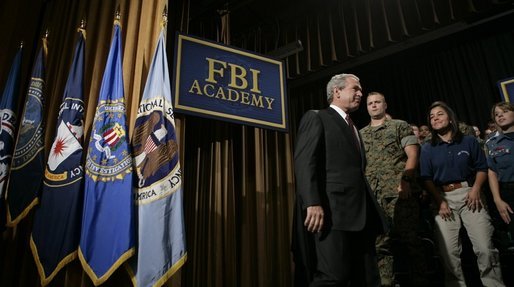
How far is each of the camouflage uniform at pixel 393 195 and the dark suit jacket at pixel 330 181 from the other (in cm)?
78

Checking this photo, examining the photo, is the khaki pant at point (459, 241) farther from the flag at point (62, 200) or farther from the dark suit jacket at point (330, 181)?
the flag at point (62, 200)

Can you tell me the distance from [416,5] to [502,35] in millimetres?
1957

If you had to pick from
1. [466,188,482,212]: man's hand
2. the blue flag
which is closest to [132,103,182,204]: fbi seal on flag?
the blue flag

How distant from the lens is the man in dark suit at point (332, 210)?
5.02 feet

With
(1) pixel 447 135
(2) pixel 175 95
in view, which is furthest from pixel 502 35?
(2) pixel 175 95

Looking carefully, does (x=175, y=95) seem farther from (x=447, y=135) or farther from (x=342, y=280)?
(x=447, y=135)

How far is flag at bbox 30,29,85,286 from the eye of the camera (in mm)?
1867

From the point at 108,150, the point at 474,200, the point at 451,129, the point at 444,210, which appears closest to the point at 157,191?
the point at 108,150

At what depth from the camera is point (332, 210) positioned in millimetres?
1598

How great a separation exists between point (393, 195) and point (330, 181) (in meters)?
1.01

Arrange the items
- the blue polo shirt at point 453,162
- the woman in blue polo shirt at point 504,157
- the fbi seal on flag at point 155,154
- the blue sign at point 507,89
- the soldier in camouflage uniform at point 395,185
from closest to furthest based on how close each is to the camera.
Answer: the fbi seal on flag at point 155,154 < the soldier in camouflage uniform at point 395,185 < the blue polo shirt at point 453,162 < the woman in blue polo shirt at point 504,157 < the blue sign at point 507,89

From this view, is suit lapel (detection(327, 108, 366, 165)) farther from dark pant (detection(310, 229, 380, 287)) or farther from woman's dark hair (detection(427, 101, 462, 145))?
woman's dark hair (detection(427, 101, 462, 145))

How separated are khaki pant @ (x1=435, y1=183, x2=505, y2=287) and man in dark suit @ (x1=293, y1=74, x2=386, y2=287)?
91 centimetres

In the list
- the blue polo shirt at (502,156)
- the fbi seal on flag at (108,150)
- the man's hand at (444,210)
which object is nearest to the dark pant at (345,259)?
the man's hand at (444,210)
